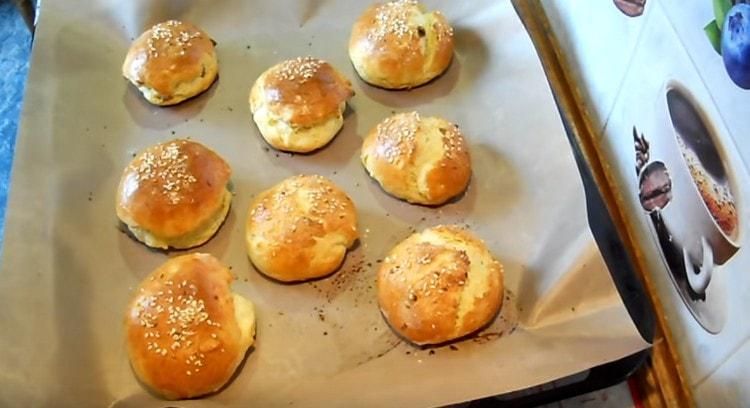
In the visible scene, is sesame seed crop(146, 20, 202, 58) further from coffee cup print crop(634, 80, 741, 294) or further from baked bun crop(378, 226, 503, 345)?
coffee cup print crop(634, 80, 741, 294)

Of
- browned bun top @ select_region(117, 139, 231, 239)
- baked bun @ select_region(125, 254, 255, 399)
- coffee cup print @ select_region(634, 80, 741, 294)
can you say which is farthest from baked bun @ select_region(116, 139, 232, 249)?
coffee cup print @ select_region(634, 80, 741, 294)

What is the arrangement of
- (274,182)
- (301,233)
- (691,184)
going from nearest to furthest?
(691,184) < (301,233) < (274,182)

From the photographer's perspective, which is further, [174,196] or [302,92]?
[302,92]

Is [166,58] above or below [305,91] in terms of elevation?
above

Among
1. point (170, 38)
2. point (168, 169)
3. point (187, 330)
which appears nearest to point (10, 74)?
point (170, 38)

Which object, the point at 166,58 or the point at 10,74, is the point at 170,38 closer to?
the point at 166,58
